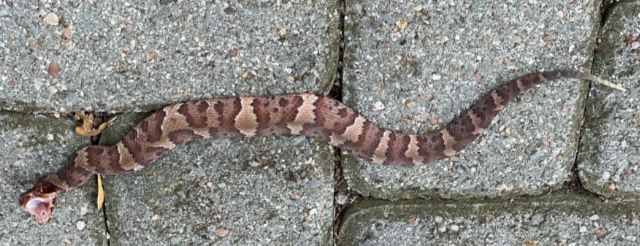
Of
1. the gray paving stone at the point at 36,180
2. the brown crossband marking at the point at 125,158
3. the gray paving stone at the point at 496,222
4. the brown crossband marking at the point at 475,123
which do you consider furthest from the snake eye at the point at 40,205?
the brown crossband marking at the point at 475,123

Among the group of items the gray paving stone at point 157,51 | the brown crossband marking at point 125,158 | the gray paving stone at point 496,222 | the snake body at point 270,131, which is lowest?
the gray paving stone at point 496,222

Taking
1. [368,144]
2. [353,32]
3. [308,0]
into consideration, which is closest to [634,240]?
[368,144]

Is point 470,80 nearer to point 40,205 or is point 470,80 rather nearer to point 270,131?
point 270,131

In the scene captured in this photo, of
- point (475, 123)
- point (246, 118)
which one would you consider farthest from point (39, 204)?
point (475, 123)

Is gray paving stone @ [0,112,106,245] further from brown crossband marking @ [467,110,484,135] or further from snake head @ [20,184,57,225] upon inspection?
brown crossband marking @ [467,110,484,135]


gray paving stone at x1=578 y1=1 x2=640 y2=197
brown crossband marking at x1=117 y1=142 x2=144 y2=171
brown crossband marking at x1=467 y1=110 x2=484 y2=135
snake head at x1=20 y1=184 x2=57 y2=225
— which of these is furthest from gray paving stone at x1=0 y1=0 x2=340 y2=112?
gray paving stone at x1=578 y1=1 x2=640 y2=197

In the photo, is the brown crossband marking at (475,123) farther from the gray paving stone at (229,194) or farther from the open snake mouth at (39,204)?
the open snake mouth at (39,204)
